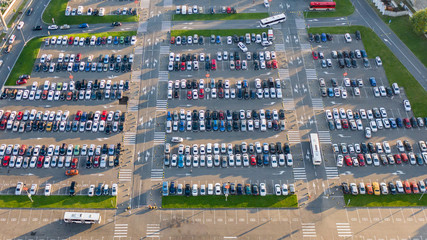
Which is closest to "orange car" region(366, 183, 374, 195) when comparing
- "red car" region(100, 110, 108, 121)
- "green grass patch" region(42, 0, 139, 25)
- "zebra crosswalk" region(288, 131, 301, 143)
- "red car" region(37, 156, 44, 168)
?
"zebra crosswalk" region(288, 131, 301, 143)

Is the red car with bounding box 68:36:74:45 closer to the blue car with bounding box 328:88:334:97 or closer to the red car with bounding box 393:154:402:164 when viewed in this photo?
the blue car with bounding box 328:88:334:97

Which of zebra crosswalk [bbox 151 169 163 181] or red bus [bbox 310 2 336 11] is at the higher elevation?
red bus [bbox 310 2 336 11]

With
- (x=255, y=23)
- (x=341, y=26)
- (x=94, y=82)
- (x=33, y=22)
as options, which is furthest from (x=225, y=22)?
(x=33, y=22)

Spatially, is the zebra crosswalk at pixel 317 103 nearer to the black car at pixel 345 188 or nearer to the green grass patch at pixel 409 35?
the black car at pixel 345 188

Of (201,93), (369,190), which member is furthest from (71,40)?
(369,190)

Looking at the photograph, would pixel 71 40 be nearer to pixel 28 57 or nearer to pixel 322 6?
pixel 28 57

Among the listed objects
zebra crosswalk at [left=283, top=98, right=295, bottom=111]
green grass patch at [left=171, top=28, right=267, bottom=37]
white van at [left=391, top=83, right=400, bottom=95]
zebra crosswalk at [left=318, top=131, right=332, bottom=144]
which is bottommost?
zebra crosswalk at [left=318, top=131, right=332, bottom=144]
